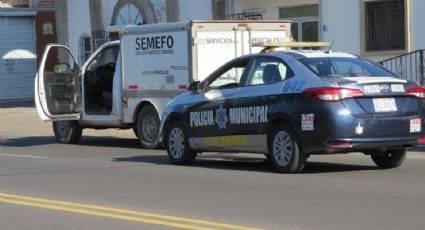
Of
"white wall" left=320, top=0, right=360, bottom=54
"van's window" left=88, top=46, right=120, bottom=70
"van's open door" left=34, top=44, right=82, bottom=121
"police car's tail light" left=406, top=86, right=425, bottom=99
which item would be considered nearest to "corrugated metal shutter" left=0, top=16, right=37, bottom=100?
"white wall" left=320, top=0, right=360, bottom=54

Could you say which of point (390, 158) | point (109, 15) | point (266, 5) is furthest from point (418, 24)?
point (109, 15)

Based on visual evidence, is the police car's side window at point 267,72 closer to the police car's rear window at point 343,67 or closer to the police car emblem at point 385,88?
the police car's rear window at point 343,67

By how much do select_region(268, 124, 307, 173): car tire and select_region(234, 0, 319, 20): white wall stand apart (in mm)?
12215

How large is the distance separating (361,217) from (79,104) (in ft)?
36.7

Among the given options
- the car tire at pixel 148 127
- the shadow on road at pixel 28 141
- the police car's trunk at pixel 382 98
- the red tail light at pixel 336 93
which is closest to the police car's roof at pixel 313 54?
the police car's trunk at pixel 382 98

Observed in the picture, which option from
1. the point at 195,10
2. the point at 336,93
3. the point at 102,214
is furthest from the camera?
the point at 195,10

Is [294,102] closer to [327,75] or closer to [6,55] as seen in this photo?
[327,75]

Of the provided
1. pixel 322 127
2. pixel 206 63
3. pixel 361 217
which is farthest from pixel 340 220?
pixel 206 63

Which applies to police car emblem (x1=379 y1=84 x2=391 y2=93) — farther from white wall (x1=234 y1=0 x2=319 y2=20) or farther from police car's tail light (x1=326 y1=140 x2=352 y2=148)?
white wall (x1=234 y1=0 x2=319 y2=20)

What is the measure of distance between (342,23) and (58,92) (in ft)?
27.0

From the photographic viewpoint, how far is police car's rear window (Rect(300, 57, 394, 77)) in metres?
11.1

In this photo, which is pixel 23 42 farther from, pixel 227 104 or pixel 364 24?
pixel 227 104

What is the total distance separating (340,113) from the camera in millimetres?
10586

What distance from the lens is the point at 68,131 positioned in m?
18.8
